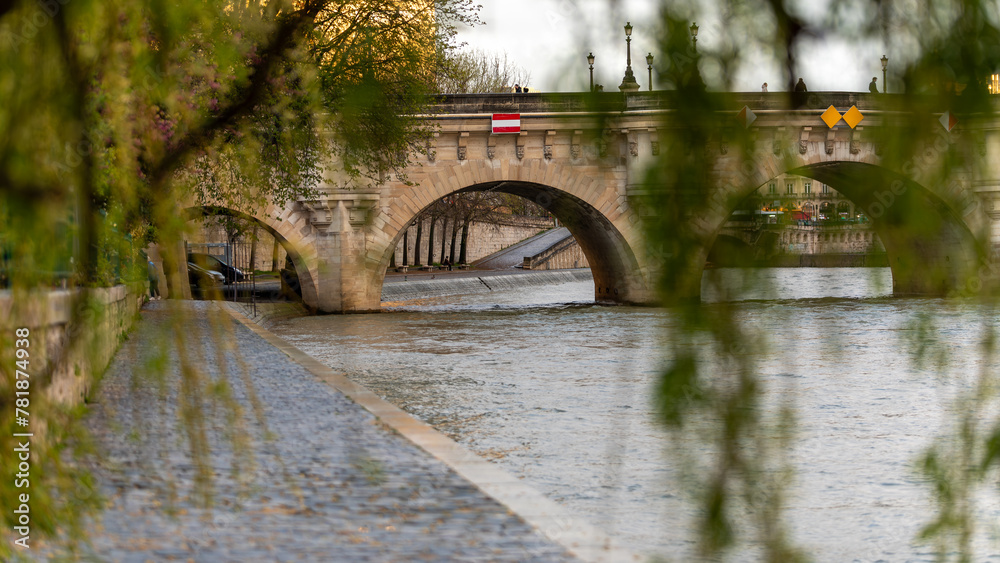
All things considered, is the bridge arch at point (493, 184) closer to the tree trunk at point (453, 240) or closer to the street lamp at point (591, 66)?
the tree trunk at point (453, 240)

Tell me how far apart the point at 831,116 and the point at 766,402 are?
1.35ft

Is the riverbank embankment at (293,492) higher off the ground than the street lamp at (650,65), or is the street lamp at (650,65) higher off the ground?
the street lamp at (650,65)

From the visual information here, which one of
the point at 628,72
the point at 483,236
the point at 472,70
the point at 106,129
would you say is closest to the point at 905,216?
the point at 628,72

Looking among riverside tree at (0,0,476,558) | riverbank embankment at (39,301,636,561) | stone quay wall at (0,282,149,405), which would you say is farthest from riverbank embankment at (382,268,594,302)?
stone quay wall at (0,282,149,405)

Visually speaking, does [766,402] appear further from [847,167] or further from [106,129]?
[106,129]

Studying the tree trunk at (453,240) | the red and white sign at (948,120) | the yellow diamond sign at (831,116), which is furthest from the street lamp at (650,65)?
the tree trunk at (453,240)

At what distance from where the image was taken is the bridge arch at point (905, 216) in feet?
4.16

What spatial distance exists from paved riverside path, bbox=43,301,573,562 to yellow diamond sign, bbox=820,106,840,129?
39.8 inches

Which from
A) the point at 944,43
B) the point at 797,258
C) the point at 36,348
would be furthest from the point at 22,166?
the point at 944,43

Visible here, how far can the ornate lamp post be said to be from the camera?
126cm

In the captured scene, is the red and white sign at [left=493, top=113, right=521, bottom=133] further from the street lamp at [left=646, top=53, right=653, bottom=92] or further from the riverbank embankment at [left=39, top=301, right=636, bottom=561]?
the street lamp at [left=646, top=53, right=653, bottom=92]

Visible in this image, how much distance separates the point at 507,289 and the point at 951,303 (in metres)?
34.1

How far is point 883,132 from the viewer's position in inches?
54.0

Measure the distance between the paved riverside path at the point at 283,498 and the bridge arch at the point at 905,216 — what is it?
0.98 meters
